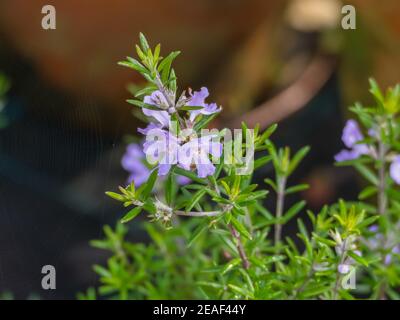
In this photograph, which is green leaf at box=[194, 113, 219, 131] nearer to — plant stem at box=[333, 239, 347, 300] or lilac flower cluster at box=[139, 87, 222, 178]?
lilac flower cluster at box=[139, 87, 222, 178]

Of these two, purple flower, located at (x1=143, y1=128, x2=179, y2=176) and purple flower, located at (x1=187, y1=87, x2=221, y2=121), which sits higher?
purple flower, located at (x1=187, y1=87, x2=221, y2=121)

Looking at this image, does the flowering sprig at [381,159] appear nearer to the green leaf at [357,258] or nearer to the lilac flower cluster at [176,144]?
the green leaf at [357,258]

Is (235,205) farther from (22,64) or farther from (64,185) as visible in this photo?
(22,64)

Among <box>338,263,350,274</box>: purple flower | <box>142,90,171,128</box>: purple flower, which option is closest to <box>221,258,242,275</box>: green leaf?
<box>338,263,350,274</box>: purple flower

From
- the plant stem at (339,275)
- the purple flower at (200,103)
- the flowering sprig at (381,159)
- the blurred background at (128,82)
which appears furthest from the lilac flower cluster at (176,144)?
the blurred background at (128,82)

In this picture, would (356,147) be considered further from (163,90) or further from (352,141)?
(163,90)
